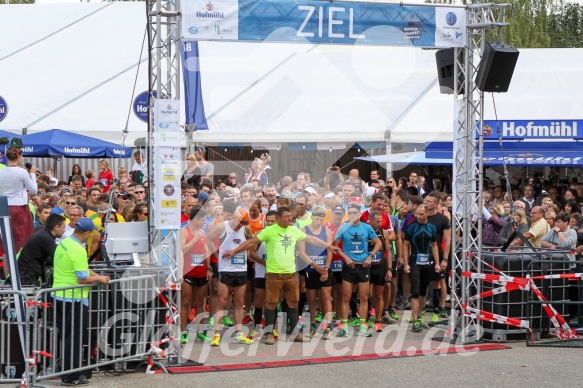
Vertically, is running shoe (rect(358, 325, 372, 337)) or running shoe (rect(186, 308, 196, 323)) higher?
running shoe (rect(186, 308, 196, 323))

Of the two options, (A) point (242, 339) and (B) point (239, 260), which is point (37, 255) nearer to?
(B) point (239, 260)

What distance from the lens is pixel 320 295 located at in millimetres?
12422

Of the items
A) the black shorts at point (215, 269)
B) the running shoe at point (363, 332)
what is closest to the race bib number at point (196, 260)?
the black shorts at point (215, 269)

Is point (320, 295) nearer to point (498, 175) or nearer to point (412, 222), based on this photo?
point (412, 222)

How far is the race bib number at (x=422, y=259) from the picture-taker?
12875mm

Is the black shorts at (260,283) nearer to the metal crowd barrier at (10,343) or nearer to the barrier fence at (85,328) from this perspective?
the barrier fence at (85,328)

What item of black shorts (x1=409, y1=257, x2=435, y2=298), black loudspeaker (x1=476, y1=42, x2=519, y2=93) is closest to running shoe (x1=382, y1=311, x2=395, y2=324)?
black shorts (x1=409, y1=257, x2=435, y2=298)

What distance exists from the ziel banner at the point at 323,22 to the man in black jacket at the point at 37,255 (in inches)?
107

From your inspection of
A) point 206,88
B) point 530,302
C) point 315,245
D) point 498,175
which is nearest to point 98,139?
point 206,88

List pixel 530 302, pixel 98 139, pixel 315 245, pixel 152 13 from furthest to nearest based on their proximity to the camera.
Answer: pixel 98 139 < pixel 315 245 < pixel 530 302 < pixel 152 13

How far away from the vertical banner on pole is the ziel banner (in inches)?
35.1

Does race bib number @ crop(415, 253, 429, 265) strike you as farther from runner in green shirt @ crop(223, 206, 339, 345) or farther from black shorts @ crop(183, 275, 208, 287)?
black shorts @ crop(183, 275, 208, 287)

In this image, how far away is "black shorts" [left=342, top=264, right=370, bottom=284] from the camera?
1222 cm

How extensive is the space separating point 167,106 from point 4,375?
3361 mm
